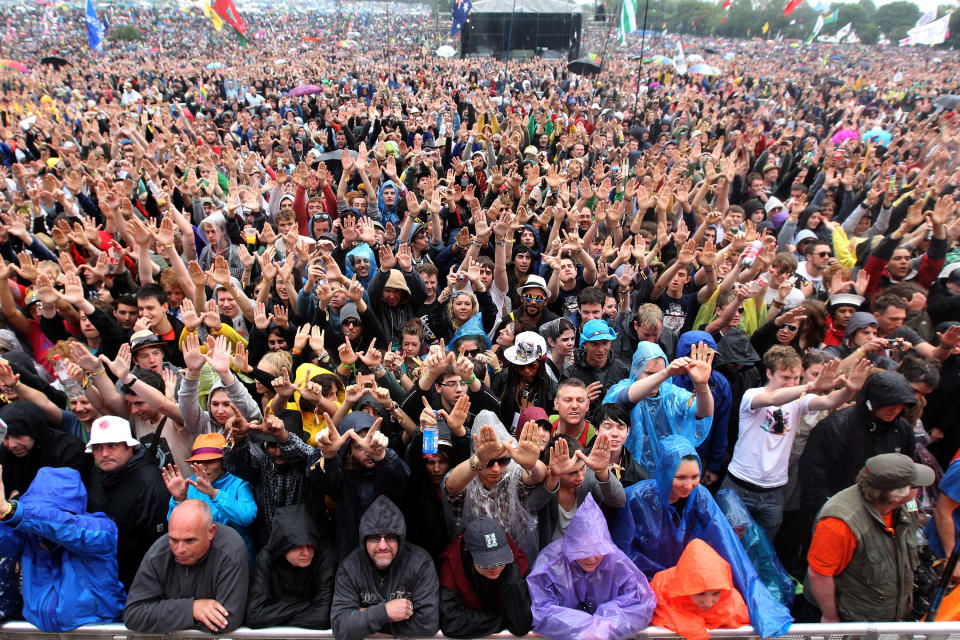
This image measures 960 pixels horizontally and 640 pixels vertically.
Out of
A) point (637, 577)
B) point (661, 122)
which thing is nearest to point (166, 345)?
point (637, 577)

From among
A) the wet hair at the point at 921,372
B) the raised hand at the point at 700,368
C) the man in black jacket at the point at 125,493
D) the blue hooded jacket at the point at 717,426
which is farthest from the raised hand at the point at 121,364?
the wet hair at the point at 921,372

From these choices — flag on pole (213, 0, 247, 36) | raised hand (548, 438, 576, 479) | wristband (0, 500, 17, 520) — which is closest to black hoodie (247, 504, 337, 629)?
wristband (0, 500, 17, 520)

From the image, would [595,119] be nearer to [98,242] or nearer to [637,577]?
[98,242]

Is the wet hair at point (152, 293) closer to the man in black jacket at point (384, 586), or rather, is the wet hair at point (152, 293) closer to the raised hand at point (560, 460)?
the man in black jacket at point (384, 586)

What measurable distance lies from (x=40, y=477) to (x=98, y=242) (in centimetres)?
409

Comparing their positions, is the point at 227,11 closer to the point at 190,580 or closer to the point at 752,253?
the point at 752,253

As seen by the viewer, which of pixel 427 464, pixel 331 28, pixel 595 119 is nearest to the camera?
pixel 427 464

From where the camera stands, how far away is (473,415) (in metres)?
3.98

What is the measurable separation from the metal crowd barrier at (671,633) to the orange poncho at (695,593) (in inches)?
1.9

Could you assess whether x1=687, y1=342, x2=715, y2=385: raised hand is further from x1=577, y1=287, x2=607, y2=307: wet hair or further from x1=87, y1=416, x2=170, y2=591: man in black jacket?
x1=87, y1=416, x2=170, y2=591: man in black jacket

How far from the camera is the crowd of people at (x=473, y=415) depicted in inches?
106

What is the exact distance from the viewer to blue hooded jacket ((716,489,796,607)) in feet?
10.5

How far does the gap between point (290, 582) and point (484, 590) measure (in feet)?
3.19

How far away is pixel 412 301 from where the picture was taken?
17.4 ft
